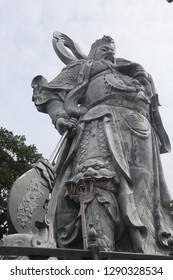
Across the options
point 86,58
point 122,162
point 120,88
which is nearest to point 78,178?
point 122,162

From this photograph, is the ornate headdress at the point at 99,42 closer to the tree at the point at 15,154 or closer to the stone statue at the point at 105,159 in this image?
the stone statue at the point at 105,159

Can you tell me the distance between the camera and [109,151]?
823 centimetres

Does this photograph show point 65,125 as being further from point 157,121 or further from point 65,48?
point 65,48

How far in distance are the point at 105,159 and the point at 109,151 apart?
15cm

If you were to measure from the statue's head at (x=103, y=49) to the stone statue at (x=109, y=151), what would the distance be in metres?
0.02

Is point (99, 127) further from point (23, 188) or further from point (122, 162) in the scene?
point (23, 188)

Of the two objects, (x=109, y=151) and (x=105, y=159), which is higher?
(x=109, y=151)

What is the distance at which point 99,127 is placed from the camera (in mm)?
8641

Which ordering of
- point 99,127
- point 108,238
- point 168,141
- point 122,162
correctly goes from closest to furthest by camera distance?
point 108,238
point 122,162
point 99,127
point 168,141

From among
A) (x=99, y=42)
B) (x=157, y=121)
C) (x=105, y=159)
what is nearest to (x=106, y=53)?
(x=99, y=42)

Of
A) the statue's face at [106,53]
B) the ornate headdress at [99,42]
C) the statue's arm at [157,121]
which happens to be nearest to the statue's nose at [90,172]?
the statue's arm at [157,121]

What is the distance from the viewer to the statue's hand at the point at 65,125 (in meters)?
8.70

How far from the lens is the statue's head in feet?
32.1
